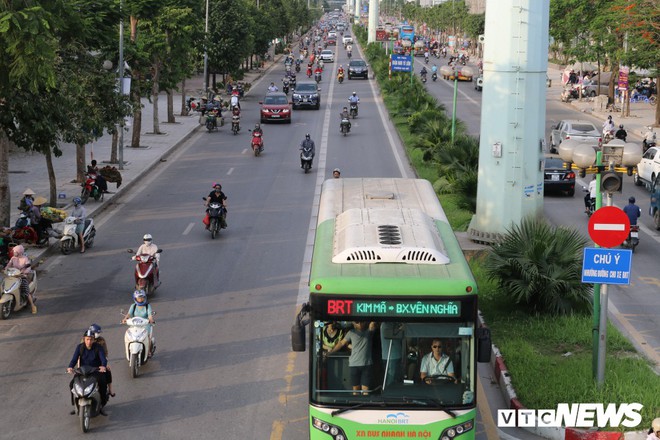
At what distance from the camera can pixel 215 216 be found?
26469 millimetres

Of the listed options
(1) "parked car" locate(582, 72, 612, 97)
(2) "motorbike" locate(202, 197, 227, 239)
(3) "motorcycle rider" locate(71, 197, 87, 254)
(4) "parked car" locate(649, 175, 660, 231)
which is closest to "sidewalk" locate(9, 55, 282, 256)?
(3) "motorcycle rider" locate(71, 197, 87, 254)

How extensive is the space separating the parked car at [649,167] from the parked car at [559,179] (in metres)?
2.37

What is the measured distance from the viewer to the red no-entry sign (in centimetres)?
1387

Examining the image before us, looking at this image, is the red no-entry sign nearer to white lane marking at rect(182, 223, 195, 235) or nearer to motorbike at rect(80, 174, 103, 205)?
white lane marking at rect(182, 223, 195, 235)

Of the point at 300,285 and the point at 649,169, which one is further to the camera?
the point at 649,169

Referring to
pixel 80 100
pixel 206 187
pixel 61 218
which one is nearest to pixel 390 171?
pixel 206 187

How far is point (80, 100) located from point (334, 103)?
38.2m

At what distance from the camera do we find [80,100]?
103 ft

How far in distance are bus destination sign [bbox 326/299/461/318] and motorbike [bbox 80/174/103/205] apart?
850 inches

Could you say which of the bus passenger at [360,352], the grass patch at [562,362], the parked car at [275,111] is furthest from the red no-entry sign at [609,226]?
the parked car at [275,111]

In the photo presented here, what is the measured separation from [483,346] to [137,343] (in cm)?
655

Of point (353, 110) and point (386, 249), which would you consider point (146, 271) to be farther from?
point (353, 110)

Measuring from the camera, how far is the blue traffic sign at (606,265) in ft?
45.7

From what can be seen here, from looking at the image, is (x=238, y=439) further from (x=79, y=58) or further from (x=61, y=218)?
(x=79, y=58)
